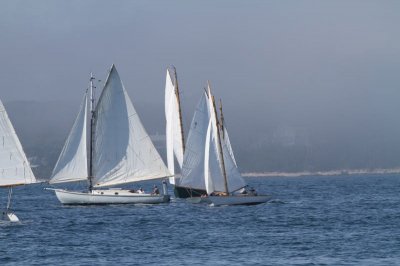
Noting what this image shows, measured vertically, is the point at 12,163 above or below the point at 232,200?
above

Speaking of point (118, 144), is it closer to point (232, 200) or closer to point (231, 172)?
point (231, 172)

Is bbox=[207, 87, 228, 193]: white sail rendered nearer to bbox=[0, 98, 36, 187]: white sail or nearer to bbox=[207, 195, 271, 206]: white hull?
bbox=[207, 195, 271, 206]: white hull

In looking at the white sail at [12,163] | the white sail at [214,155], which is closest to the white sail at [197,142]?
the white sail at [214,155]

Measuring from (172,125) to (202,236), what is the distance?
5025cm

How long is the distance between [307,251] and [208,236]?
40.1 ft

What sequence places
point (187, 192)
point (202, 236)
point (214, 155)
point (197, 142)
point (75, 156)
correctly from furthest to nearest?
point (187, 192) → point (197, 142) → point (214, 155) → point (75, 156) → point (202, 236)

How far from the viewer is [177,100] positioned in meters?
122

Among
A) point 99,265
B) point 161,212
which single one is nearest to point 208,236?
point 99,265

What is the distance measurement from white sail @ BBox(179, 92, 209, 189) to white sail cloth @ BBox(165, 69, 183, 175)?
11037 millimetres

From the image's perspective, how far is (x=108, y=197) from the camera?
109 meters

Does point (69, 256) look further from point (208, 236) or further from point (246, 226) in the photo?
point (246, 226)

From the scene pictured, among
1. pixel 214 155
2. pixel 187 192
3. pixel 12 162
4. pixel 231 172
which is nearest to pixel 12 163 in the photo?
pixel 12 162

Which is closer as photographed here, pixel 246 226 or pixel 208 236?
pixel 208 236

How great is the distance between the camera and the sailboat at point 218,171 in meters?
106
